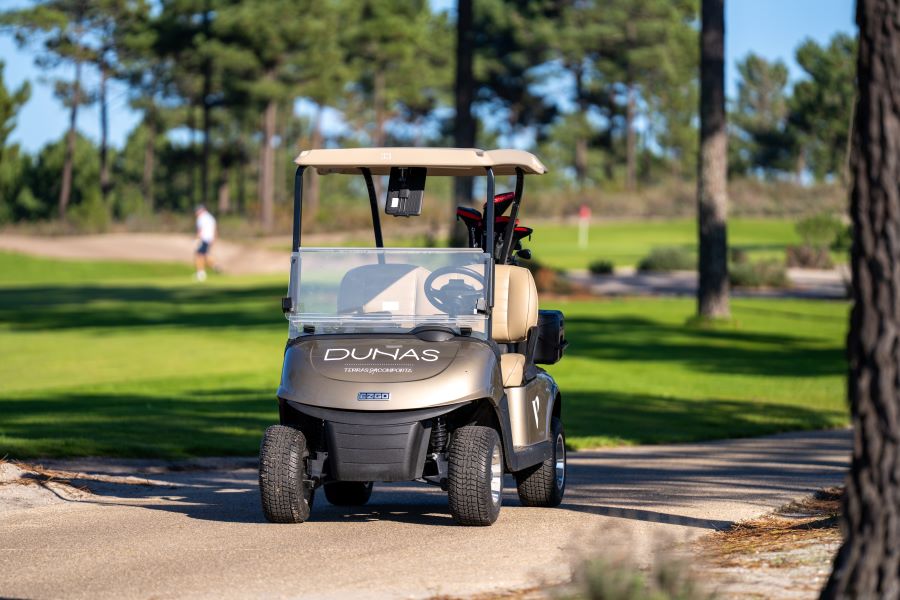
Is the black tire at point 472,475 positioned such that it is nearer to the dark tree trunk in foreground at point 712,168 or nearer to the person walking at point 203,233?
the dark tree trunk in foreground at point 712,168

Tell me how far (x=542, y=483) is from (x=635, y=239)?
5530cm

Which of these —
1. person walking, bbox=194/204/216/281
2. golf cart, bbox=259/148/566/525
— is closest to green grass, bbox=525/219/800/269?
person walking, bbox=194/204/216/281

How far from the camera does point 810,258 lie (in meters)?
44.4

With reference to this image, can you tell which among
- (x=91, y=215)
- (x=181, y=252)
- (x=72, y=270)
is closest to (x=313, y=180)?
(x=91, y=215)

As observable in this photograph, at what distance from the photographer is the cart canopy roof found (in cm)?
870

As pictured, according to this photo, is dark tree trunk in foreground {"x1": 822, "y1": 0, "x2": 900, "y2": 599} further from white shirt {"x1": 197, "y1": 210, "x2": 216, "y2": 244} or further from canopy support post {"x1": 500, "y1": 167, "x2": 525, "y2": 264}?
white shirt {"x1": 197, "y1": 210, "x2": 216, "y2": 244}

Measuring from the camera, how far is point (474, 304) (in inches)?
336

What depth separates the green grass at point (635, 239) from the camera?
167ft

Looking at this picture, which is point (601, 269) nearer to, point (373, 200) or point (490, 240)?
point (373, 200)

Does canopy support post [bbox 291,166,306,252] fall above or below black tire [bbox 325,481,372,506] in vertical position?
above

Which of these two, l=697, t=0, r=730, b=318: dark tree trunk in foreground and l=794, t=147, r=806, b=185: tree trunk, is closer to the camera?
l=697, t=0, r=730, b=318: dark tree trunk in foreground

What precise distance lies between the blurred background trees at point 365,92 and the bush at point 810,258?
1791cm

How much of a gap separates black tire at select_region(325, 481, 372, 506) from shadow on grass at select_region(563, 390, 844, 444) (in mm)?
5559

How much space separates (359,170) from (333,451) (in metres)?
2.43
